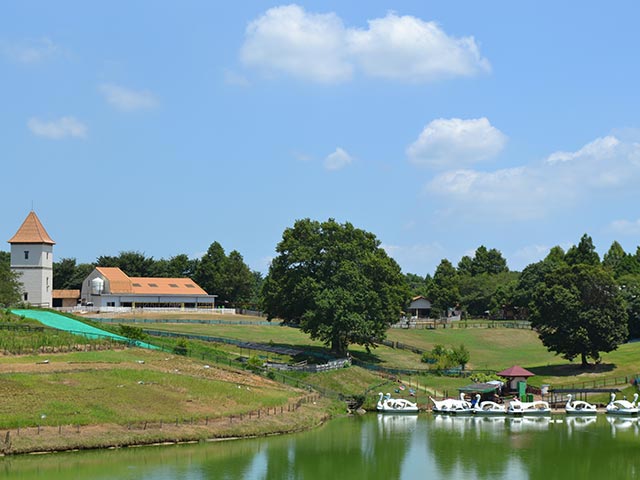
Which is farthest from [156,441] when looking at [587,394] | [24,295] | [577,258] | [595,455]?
[577,258]

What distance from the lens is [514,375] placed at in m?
77.0

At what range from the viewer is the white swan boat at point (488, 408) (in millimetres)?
70750

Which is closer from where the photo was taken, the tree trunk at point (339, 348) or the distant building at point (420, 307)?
the tree trunk at point (339, 348)

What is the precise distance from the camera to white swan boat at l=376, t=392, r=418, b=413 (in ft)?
234

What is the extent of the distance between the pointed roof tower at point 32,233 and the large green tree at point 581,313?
65387 mm

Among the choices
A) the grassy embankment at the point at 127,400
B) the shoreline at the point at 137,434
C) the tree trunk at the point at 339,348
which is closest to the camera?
the shoreline at the point at 137,434

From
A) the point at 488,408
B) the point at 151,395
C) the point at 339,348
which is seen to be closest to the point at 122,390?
the point at 151,395

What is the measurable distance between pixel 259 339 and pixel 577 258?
73854mm

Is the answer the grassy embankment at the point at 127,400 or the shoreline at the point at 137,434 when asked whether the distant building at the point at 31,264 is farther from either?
the shoreline at the point at 137,434

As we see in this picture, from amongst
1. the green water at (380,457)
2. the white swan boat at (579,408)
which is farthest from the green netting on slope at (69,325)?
the white swan boat at (579,408)

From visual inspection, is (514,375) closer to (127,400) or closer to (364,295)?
(364,295)

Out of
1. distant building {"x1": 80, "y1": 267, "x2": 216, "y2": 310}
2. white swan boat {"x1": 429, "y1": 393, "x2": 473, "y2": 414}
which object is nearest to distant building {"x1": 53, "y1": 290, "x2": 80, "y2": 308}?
distant building {"x1": 80, "y1": 267, "x2": 216, "y2": 310}

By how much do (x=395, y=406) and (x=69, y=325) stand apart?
36.5 meters

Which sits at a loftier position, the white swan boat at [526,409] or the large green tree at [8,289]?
the large green tree at [8,289]
